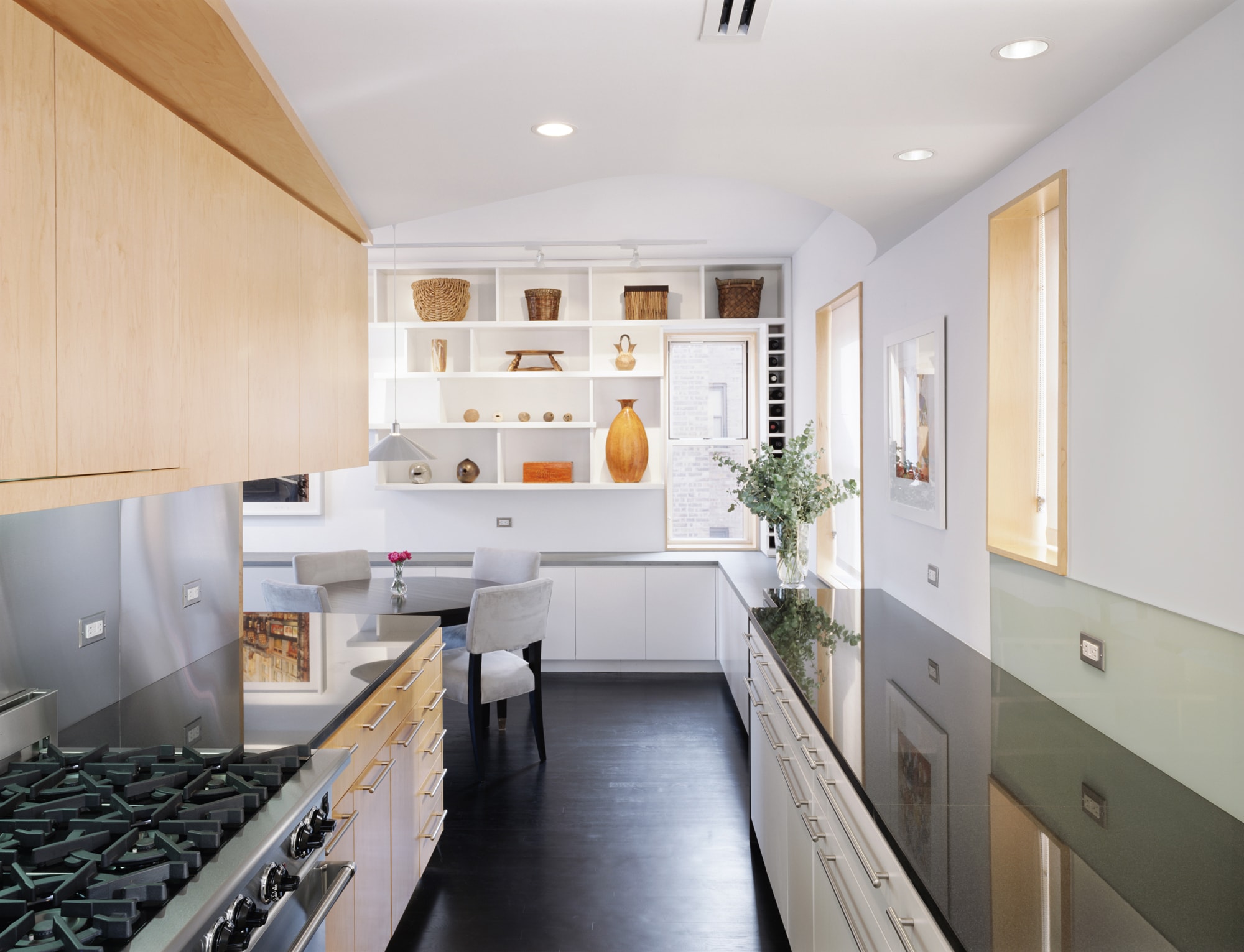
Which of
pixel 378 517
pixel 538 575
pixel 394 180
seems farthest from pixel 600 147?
pixel 378 517

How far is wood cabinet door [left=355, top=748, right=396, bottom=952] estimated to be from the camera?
2062 mm

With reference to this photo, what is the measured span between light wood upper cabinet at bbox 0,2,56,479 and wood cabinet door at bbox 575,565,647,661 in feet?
13.5

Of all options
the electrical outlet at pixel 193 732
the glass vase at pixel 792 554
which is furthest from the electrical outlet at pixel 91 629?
the glass vase at pixel 792 554

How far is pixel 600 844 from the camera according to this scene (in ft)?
10.3

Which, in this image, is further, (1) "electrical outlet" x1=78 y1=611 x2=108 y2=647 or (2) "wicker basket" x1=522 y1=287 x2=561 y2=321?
(2) "wicker basket" x1=522 y1=287 x2=561 y2=321

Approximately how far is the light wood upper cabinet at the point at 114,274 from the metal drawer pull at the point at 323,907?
89 centimetres

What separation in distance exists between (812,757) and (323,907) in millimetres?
1111

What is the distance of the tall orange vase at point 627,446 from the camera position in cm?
533

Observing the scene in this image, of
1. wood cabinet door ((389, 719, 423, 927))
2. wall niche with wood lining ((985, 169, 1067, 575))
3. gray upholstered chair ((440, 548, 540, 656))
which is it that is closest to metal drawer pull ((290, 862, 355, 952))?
wood cabinet door ((389, 719, 423, 927))

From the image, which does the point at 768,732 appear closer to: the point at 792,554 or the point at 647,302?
the point at 792,554

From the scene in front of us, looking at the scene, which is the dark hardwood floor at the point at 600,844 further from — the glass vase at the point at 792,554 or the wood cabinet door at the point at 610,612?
the glass vase at the point at 792,554

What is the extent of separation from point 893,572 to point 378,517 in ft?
11.8

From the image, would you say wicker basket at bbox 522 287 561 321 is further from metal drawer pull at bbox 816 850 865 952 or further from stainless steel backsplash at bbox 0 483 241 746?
metal drawer pull at bbox 816 850 865 952

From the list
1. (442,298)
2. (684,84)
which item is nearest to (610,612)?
(442,298)
